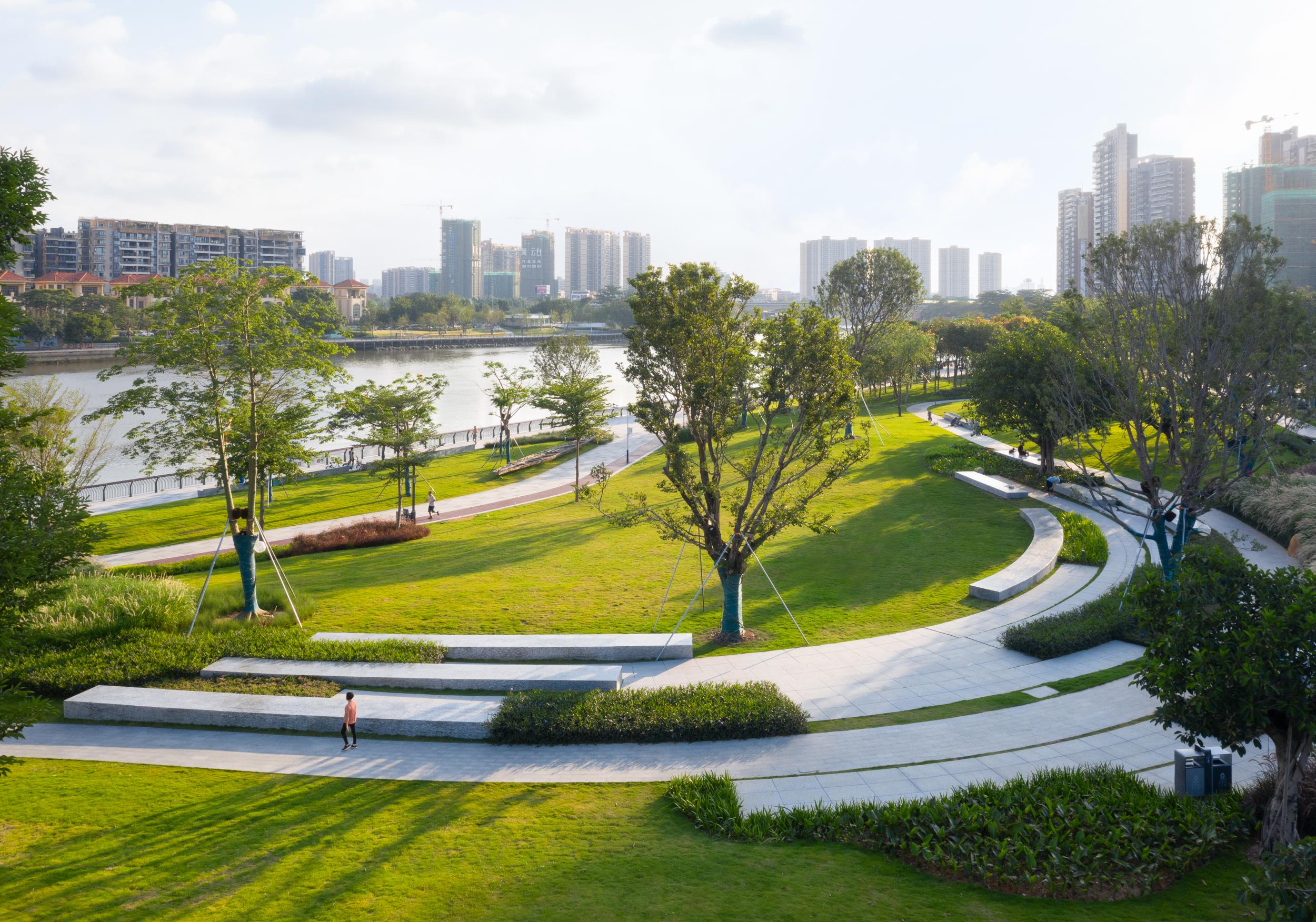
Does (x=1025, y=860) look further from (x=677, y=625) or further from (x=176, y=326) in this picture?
(x=176, y=326)

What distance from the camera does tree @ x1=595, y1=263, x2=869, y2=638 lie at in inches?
677

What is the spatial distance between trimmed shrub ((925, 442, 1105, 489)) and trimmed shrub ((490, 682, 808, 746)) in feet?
72.8

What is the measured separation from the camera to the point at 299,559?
25.5m

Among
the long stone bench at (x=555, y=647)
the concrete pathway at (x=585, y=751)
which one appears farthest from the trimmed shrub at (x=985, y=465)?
the long stone bench at (x=555, y=647)

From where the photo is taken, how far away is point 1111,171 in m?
143

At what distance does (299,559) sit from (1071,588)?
21428 millimetres

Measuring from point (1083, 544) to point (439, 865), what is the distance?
19968mm

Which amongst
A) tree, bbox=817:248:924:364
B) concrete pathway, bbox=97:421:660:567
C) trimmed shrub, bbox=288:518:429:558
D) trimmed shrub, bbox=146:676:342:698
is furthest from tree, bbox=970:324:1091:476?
trimmed shrub, bbox=146:676:342:698

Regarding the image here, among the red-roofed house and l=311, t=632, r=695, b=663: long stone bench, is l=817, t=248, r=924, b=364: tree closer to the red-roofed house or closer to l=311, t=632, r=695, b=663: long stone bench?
l=311, t=632, r=695, b=663: long stone bench

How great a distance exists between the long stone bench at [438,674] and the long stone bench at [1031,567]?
9695mm

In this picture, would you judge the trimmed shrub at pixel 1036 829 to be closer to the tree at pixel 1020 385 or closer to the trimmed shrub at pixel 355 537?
the trimmed shrub at pixel 355 537

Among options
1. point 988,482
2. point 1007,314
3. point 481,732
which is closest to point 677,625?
point 481,732

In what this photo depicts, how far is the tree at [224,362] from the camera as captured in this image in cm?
1780

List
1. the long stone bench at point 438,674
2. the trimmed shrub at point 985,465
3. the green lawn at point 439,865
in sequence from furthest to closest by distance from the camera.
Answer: the trimmed shrub at point 985,465 → the long stone bench at point 438,674 → the green lawn at point 439,865
